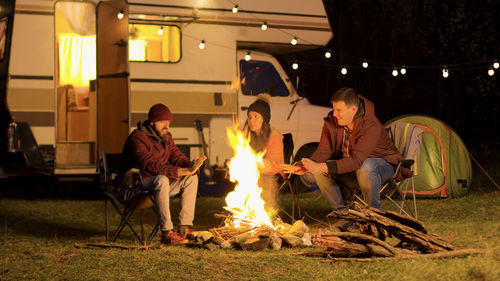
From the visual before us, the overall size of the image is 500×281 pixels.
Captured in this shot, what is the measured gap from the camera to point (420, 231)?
4.59 m

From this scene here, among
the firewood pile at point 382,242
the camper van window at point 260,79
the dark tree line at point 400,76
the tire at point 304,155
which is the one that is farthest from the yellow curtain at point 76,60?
the dark tree line at point 400,76

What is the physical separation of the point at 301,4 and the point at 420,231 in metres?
5.00

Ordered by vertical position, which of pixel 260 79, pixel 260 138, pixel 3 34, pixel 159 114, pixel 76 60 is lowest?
pixel 260 138

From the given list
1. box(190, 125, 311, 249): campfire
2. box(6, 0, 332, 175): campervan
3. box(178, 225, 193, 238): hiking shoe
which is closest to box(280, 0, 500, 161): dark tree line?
box(6, 0, 332, 175): campervan

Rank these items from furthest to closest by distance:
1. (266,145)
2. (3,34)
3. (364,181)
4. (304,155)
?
1. (304,155)
2. (3,34)
3. (266,145)
4. (364,181)

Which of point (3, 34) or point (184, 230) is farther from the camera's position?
point (3, 34)

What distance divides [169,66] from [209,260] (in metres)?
4.11

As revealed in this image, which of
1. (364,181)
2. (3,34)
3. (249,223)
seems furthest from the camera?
(3,34)

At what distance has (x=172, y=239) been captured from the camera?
5246 millimetres

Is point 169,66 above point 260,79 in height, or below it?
above

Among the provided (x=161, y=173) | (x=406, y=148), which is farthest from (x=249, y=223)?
(x=406, y=148)

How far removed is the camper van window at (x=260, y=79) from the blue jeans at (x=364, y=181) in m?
3.34

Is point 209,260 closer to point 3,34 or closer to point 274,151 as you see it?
point 274,151

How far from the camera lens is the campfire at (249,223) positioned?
5.03 m
